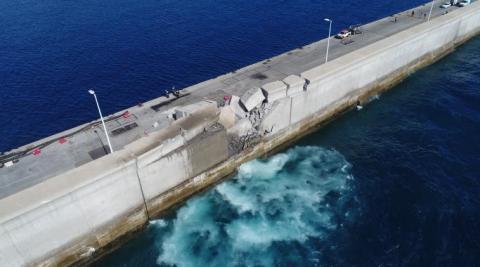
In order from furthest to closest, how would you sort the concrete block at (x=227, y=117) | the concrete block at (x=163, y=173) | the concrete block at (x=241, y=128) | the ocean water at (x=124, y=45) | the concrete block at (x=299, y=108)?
the ocean water at (x=124, y=45) → the concrete block at (x=299, y=108) → the concrete block at (x=241, y=128) → the concrete block at (x=227, y=117) → the concrete block at (x=163, y=173)

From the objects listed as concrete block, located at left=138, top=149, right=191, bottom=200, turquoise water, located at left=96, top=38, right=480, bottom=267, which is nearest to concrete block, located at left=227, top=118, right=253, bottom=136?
turquoise water, located at left=96, top=38, right=480, bottom=267

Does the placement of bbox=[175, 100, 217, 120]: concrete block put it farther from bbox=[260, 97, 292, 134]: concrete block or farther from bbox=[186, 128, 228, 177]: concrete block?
bbox=[260, 97, 292, 134]: concrete block

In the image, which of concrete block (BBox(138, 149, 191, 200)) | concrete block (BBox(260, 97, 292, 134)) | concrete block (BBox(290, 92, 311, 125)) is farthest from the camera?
concrete block (BBox(290, 92, 311, 125))

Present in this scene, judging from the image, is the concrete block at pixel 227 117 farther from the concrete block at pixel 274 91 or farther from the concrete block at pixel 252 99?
the concrete block at pixel 274 91

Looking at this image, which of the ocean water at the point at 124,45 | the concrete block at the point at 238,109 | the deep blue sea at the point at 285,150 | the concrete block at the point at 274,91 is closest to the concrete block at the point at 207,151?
the deep blue sea at the point at 285,150

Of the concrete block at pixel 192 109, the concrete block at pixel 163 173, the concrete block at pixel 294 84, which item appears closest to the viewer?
the concrete block at pixel 163 173

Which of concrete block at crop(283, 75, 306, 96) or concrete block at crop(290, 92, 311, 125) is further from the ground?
concrete block at crop(283, 75, 306, 96)
